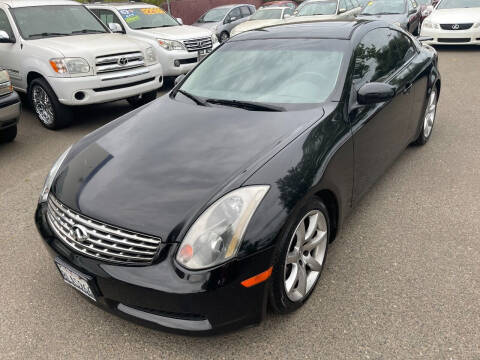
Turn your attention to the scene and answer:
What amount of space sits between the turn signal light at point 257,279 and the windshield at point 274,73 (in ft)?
4.35

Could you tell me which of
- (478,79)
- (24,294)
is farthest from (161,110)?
(478,79)

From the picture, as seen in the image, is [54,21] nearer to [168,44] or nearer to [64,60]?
[64,60]

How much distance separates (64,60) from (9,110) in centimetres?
112

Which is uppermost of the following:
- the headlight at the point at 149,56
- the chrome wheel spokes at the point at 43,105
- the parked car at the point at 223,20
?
the headlight at the point at 149,56

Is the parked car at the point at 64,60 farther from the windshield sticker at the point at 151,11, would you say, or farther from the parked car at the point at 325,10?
the parked car at the point at 325,10

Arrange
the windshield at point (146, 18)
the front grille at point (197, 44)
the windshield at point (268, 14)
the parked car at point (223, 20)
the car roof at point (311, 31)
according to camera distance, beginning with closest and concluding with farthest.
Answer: the car roof at point (311, 31), the front grille at point (197, 44), the windshield at point (146, 18), the windshield at point (268, 14), the parked car at point (223, 20)

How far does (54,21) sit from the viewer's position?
660 centimetres

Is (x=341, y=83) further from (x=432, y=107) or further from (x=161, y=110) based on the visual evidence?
(x=432, y=107)

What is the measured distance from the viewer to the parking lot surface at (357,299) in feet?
7.29

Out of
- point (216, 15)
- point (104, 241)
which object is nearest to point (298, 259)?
point (104, 241)

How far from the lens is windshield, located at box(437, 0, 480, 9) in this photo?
10484 millimetres

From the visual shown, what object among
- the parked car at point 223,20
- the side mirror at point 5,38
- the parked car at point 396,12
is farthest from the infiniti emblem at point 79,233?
the parked car at point 223,20

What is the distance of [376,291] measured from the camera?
257 cm

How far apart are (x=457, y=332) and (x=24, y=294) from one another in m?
2.64
